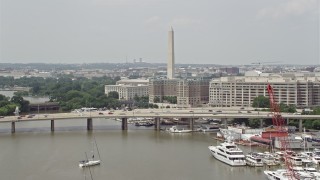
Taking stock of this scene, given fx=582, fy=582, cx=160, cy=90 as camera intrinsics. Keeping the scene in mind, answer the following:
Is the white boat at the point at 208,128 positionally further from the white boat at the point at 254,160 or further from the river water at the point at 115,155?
the white boat at the point at 254,160

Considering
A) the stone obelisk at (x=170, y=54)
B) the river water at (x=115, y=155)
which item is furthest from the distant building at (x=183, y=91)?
the river water at (x=115, y=155)

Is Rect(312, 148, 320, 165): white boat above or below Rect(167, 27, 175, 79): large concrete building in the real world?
below

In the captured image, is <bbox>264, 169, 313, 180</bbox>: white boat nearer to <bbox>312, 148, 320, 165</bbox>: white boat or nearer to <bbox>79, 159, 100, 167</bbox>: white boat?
<bbox>312, 148, 320, 165</bbox>: white boat

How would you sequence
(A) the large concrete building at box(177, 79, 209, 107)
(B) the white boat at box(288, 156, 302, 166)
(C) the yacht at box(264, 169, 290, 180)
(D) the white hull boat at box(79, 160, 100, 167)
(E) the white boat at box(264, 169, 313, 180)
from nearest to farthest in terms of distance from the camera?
(E) the white boat at box(264, 169, 313, 180)
(C) the yacht at box(264, 169, 290, 180)
(B) the white boat at box(288, 156, 302, 166)
(D) the white hull boat at box(79, 160, 100, 167)
(A) the large concrete building at box(177, 79, 209, 107)

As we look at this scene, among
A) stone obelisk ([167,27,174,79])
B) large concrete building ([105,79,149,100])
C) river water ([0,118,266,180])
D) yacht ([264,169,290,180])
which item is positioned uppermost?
stone obelisk ([167,27,174,79])

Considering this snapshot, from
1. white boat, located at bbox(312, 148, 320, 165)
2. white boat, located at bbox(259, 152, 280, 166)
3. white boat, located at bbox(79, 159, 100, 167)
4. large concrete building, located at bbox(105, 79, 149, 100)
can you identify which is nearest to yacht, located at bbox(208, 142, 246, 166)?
white boat, located at bbox(259, 152, 280, 166)

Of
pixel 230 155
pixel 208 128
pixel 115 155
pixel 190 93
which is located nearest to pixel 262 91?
pixel 190 93

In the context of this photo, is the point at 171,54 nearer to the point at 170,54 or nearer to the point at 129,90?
the point at 170,54

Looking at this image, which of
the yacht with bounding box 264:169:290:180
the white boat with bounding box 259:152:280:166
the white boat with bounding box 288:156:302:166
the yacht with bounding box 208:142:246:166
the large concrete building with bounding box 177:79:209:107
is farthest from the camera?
the large concrete building with bounding box 177:79:209:107
